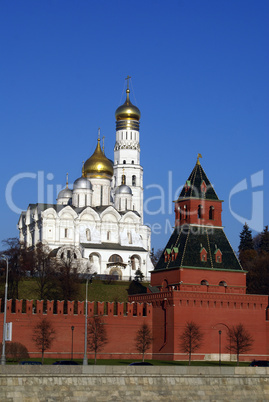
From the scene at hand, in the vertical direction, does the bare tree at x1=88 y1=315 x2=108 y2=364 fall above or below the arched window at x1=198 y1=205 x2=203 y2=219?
below

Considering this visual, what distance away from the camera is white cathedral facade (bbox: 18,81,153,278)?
10238 centimetres

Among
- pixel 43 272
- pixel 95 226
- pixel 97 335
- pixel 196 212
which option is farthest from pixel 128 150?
pixel 97 335

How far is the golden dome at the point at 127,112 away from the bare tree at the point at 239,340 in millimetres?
58740

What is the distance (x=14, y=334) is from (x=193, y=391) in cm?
1940

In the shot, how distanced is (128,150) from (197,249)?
5439cm

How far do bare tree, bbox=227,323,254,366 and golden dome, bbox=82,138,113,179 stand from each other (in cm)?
4797

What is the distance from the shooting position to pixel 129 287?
87.2 meters

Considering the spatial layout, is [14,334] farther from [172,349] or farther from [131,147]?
[131,147]

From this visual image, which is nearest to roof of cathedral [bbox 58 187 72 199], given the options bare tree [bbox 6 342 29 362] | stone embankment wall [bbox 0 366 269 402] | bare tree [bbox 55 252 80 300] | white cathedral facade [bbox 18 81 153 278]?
white cathedral facade [bbox 18 81 153 278]

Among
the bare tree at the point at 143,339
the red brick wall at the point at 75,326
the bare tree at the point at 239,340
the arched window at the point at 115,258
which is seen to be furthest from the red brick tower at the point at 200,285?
the arched window at the point at 115,258

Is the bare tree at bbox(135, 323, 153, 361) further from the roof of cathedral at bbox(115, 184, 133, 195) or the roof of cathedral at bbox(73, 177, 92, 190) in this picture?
the roof of cathedral at bbox(115, 184, 133, 195)

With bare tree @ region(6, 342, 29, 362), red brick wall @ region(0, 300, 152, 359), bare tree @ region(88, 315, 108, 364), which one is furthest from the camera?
bare tree @ region(88, 315, 108, 364)

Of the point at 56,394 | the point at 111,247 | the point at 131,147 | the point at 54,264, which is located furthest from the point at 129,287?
the point at 56,394

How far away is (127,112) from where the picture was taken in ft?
392
